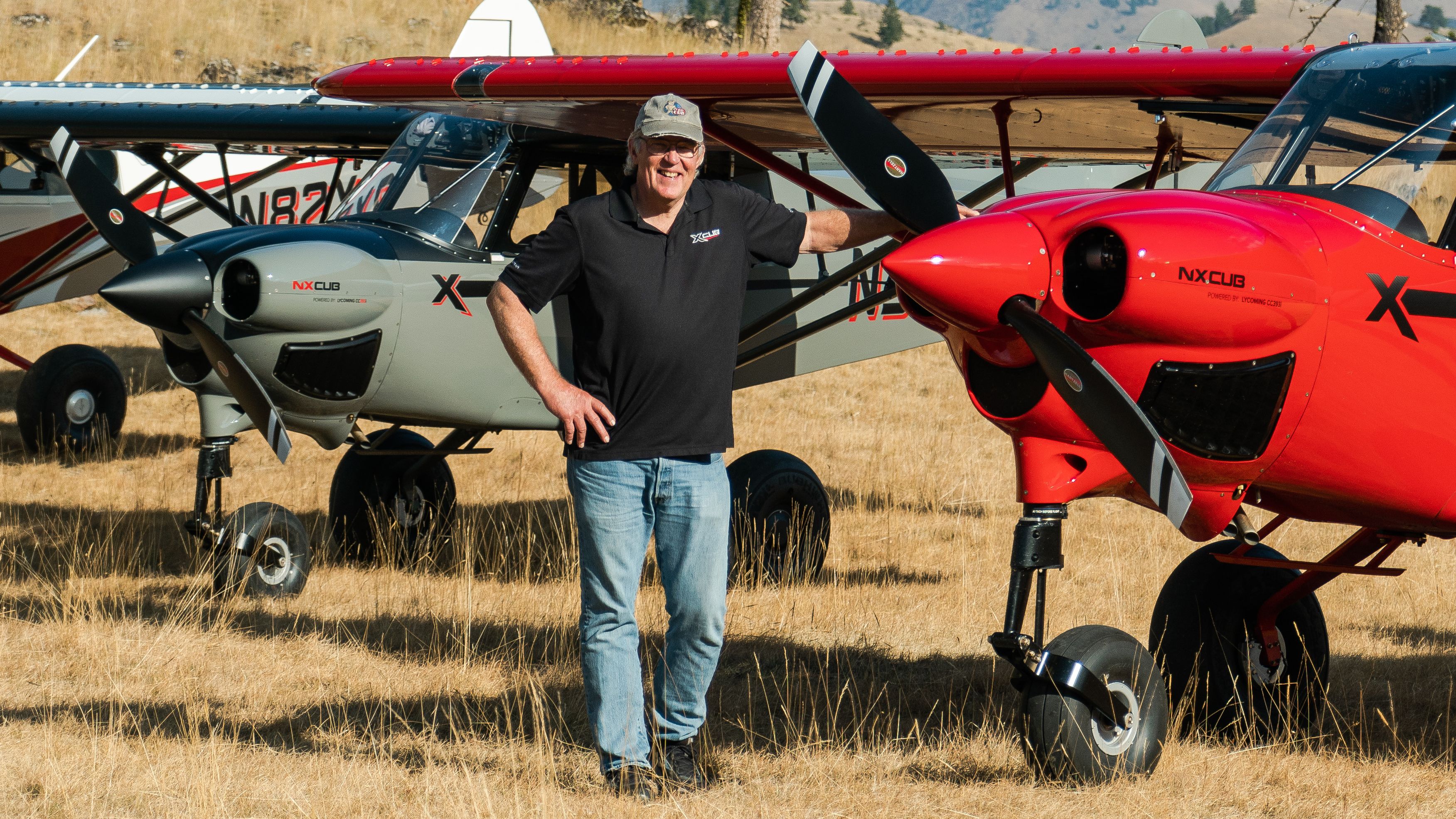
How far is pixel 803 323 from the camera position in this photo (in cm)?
828

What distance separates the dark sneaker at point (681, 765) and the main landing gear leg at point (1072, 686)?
97 centimetres

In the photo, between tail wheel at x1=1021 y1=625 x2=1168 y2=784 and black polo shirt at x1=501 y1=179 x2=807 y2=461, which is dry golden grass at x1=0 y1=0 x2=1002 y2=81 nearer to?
black polo shirt at x1=501 y1=179 x2=807 y2=461

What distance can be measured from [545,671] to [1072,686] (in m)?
2.47

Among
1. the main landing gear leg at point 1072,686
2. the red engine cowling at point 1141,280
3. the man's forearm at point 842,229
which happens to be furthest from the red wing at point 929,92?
the main landing gear leg at point 1072,686

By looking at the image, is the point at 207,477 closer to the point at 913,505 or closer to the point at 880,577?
the point at 880,577

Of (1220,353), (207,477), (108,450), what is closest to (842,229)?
(1220,353)

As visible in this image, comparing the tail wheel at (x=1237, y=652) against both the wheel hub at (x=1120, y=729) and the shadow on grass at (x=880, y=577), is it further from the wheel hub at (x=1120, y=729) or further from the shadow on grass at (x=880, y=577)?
the shadow on grass at (x=880, y=577)

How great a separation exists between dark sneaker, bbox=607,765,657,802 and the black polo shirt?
0.91 meters

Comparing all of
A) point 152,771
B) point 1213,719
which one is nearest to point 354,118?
point 152,771

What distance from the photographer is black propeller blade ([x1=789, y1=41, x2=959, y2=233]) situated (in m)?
3.87

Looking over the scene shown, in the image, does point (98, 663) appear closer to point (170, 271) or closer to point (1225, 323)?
point (170, 271)

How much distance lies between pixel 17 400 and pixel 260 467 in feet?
6.85

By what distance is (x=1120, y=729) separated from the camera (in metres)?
3.91

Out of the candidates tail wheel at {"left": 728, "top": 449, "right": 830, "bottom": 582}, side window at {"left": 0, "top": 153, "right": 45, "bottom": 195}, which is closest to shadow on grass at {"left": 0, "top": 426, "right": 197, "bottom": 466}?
side window at {"left": 0, "top": 153, "right": 45, "bottom": 195}
